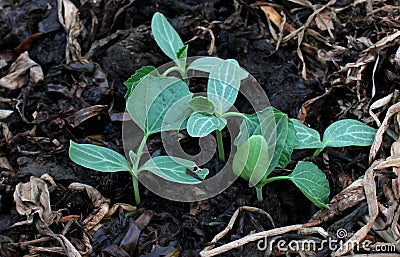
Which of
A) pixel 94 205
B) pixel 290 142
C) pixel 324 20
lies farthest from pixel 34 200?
pixel 324 20

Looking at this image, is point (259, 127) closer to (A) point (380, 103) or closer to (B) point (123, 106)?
(A) point (380, 103)

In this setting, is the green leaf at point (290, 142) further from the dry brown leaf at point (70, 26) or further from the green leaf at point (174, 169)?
the dry brown leaf at point (70, 26)

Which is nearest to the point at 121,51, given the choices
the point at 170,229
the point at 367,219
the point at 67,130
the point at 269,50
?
the point at 67,130

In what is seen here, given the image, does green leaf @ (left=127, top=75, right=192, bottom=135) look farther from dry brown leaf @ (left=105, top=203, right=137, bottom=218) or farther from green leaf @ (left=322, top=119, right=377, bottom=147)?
green leaf @ (left=322, top=119, right=377, bottom=147)

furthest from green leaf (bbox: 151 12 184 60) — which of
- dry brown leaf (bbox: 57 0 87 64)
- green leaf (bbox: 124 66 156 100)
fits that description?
dry brown leaf (bbox: 57 0 87 64)

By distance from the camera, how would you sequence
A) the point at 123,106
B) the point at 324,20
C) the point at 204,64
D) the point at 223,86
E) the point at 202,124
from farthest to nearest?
the point at 324,20 < the point at 123,106 < the point at 204,64 < the point at 223,86 < the point at 202,124

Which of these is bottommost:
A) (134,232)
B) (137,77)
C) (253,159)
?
(134,232)

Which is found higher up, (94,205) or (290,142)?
(290,142)
